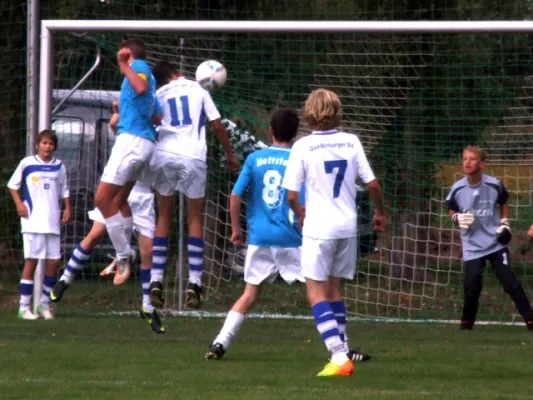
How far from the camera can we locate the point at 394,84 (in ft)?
46.9

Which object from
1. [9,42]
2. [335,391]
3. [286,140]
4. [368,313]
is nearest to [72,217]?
[9,42]

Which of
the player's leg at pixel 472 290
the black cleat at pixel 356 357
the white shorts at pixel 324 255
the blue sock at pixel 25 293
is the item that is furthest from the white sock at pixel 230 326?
the blue sock at pixel 25 293

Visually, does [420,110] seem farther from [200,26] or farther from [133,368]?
[133,368]

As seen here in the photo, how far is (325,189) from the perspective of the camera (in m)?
8.39

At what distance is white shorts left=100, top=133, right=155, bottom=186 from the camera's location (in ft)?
34.6

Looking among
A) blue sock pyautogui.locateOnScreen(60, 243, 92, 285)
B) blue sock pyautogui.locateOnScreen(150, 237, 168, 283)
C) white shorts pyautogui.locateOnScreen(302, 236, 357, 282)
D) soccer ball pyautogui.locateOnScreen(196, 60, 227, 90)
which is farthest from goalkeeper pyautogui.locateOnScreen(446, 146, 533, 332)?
white shorts pyautogui.locateOnScreen(302, 236, 357, 282)

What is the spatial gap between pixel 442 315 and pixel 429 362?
5.52 m

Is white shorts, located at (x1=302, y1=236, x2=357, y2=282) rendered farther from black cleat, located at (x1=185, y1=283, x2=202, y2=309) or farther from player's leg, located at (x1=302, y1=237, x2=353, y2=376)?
black cleat, located at (x1=185, y1=283, x2=202, y2=309)

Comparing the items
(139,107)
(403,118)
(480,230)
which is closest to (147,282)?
(139,107)

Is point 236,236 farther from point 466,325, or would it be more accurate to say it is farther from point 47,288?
point 47,288

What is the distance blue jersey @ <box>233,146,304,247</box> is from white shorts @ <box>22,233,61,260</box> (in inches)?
174

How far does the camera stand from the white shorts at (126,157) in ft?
34.6

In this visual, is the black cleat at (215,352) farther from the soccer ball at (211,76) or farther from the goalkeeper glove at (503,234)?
the goalkeeper glove at (503,234)

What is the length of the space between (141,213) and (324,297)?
422 cm
